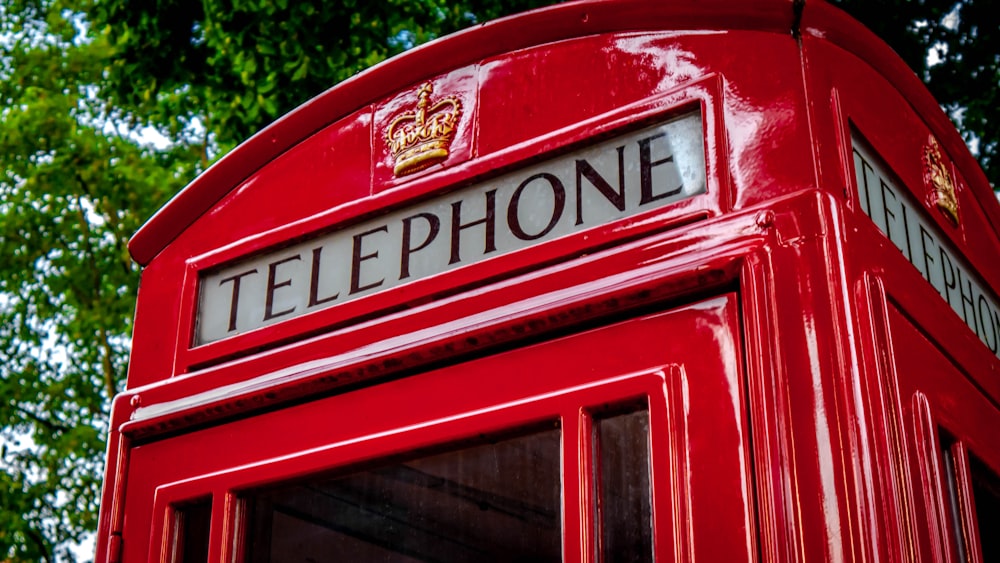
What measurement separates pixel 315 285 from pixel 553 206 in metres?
0.51

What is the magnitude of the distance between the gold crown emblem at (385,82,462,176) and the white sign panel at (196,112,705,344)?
10 cm

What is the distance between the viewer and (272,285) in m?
2.16

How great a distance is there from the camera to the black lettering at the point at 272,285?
6.97ft

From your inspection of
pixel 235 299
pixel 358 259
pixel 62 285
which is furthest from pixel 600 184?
pixel 62 285

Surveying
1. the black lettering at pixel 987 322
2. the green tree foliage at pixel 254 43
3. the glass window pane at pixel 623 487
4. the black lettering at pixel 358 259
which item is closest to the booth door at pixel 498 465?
the glass window pane at pixel 623 487

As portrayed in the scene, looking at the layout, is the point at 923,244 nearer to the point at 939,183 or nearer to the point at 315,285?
the point at 939,183

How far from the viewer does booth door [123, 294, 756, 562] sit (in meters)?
1.53

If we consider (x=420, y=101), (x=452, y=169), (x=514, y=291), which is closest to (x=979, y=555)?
(x=514, y=291)

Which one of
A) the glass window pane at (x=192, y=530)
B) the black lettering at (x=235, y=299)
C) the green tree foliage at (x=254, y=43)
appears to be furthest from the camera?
the green tree foliage at (x=254, y=43)

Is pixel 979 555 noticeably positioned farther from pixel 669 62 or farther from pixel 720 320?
pixel 669 62

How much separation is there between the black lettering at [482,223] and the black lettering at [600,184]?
0.52 feet

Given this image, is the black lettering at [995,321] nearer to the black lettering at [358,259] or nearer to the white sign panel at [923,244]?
the white sign panel at [923,244]

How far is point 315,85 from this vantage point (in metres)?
7.05

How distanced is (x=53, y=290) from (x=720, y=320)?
10.9 meters
